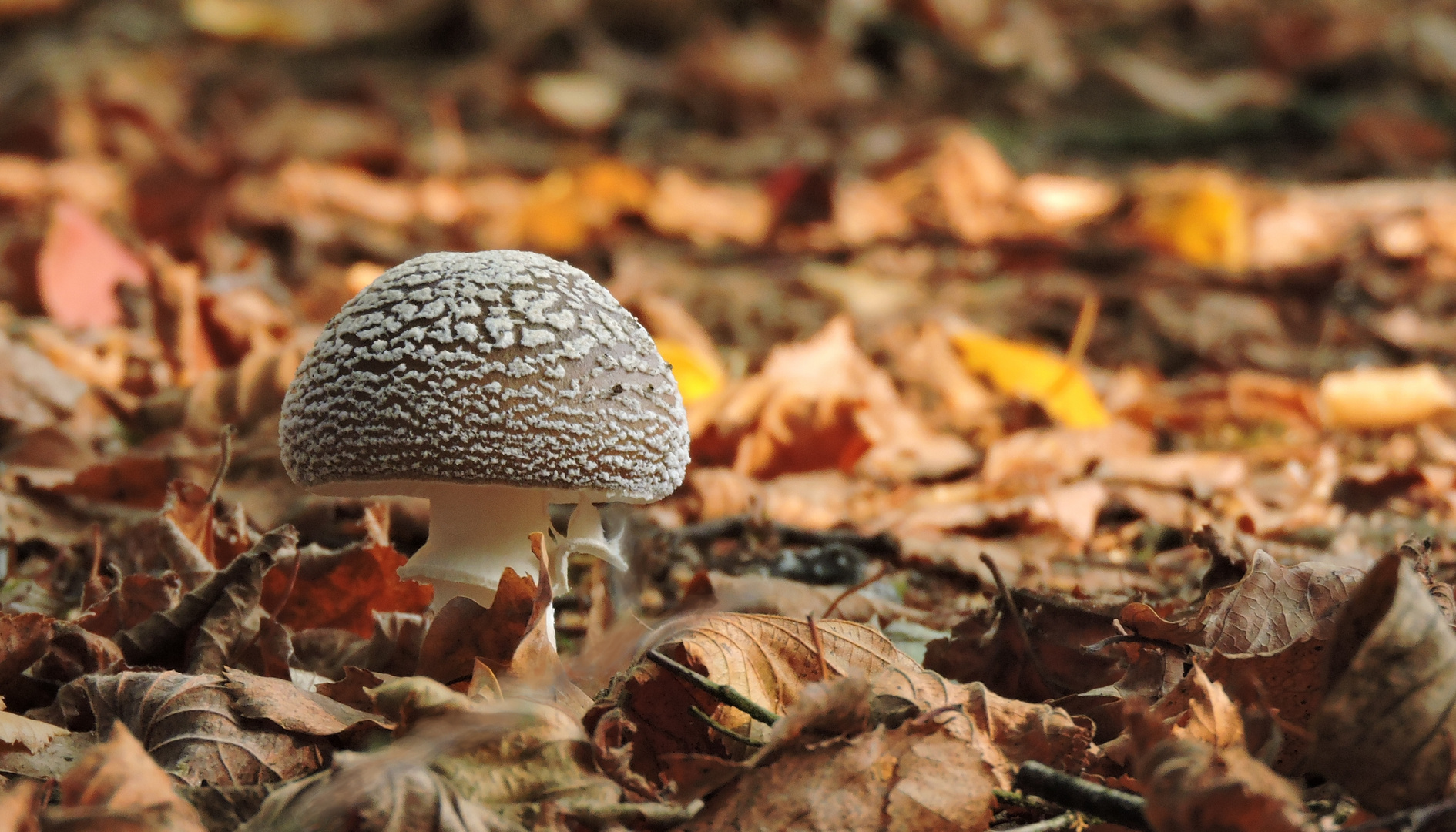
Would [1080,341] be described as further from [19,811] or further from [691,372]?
[19,811]

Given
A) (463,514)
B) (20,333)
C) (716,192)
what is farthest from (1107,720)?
(716,192)

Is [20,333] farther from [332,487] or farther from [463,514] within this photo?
[463,514]

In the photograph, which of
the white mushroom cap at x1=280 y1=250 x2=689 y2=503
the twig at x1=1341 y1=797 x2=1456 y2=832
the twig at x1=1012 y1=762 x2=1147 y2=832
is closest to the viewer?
the twig at x1=1341 y1=797 x2=1456 y2=832

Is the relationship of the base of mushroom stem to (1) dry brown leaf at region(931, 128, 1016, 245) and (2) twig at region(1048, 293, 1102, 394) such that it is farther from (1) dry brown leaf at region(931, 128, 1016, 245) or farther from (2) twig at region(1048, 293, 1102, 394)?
(1) dry brown leaf at region(931, 128, 1016, 245)

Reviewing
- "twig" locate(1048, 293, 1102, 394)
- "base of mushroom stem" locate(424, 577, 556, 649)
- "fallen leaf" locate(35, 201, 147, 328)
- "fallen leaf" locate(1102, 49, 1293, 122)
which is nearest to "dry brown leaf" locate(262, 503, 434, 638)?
"base of mushroom stem" locate(424, 577, 556, 649)

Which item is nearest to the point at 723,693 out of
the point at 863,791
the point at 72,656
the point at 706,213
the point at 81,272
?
the point at 863,791

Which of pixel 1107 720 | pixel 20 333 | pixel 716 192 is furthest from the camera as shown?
pixel 716 192

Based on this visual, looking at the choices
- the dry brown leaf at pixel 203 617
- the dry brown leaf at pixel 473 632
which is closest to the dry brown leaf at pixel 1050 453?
the dry brown leaf at pixel 473 632
